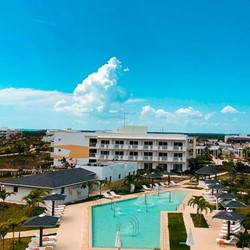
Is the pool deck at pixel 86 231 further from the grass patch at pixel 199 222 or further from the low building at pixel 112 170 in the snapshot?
the low building at pixel 112 170

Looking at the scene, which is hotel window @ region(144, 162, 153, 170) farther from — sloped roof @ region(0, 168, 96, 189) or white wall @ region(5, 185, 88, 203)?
white wall @ region(5, 185, 88, 203)

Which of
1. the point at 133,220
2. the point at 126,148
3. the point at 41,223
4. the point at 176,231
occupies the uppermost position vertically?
the point at 126,148

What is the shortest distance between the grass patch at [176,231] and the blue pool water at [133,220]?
82 cm

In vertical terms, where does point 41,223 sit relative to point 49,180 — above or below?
below

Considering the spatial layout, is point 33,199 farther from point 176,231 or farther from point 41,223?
point 176,231

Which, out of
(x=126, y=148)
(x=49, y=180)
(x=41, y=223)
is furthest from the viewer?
(x=126, y=148)

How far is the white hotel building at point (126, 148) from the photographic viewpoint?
55.0 meters

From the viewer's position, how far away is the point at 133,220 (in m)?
25.3

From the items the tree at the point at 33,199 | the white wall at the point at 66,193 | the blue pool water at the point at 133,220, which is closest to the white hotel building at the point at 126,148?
the blue pool water at the point at 133,220

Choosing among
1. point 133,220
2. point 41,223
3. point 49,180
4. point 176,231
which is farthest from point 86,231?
point 49,180

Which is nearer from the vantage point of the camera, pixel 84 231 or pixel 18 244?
pixel 18 244

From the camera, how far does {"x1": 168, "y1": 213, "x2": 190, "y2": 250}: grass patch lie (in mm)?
18977

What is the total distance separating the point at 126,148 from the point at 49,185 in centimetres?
2790

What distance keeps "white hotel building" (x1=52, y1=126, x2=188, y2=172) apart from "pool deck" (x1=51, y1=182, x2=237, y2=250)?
2567cm
